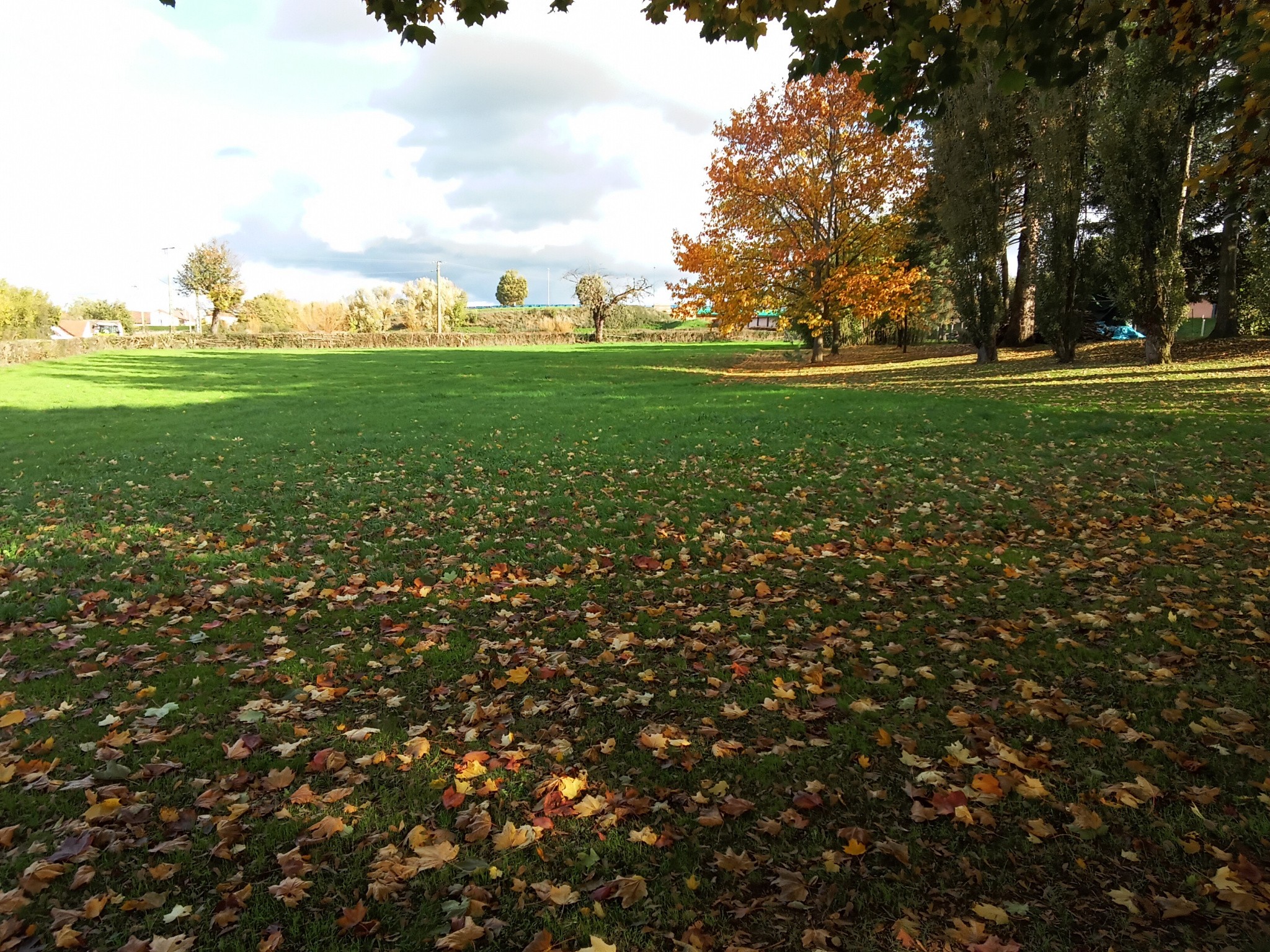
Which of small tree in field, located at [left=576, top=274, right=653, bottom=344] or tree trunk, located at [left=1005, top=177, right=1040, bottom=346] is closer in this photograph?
tree trunk, located at [left=1005, top=177, right=1040, bottom=346]

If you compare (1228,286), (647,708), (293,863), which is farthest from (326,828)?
(1228,286)

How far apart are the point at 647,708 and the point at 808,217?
23.9 m

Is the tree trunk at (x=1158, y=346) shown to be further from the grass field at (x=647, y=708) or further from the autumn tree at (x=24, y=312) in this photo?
the autumn tree at (x=24, y=312)

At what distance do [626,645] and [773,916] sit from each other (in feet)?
7.63

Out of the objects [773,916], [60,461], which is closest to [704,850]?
[773,916]

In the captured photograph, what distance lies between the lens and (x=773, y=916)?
2.49 meters

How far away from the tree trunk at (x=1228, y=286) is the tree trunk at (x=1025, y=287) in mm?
5223

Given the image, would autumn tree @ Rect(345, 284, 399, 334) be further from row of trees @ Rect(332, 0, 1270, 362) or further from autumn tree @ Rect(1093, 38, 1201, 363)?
autumn tree @ Rect(1093, 38, 1201, 363)

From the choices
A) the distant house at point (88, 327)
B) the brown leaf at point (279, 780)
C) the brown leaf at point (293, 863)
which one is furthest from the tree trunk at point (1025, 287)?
the distant house at point (88, 327)

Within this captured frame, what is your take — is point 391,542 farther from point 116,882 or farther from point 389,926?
point 389,926

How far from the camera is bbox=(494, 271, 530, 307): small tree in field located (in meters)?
111

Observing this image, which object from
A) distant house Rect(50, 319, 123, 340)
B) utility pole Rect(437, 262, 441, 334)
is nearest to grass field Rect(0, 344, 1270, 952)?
utility pole Rect(437, 262, 441, 334)

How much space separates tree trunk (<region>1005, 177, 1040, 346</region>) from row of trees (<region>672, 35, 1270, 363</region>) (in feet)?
0.30

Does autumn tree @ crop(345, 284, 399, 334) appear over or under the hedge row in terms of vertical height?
over
